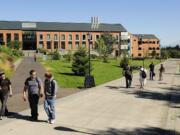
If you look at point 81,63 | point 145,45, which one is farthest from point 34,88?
point 145,45

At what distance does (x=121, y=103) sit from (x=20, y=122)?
6832 millimetres

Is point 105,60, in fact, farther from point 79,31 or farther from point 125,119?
point 125,119

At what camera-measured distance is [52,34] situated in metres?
107

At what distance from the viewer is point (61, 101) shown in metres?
18.4

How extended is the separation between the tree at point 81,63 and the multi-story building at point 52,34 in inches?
2553

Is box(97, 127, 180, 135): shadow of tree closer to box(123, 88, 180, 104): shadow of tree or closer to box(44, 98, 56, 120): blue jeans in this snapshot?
box(44, 98, 56, 120): blue jeans

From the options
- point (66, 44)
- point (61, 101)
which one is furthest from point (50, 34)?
point (61, 101)

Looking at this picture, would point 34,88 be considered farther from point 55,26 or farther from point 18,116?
point 55,26

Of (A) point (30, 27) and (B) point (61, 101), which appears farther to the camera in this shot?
(A) point (30, 27)

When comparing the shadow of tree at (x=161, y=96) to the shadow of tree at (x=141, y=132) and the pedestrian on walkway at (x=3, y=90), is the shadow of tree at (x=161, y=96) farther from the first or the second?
the pedestrian on walkway at (x=3, y=90)

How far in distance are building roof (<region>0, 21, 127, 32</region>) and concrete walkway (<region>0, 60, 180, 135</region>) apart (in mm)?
85686

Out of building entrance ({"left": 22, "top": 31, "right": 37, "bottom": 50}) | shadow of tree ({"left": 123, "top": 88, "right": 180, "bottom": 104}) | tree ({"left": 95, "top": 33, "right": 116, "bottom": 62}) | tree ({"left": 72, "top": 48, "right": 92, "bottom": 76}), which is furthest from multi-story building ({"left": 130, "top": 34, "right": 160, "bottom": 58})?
shadow of tree ({"left": 123, "top": 88, "right": 180, "bottom": 104})

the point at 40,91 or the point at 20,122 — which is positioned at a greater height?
the point at 40,91

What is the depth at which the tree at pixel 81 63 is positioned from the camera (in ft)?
118
